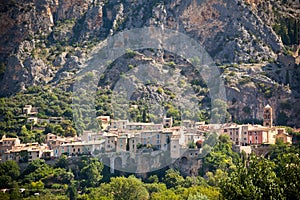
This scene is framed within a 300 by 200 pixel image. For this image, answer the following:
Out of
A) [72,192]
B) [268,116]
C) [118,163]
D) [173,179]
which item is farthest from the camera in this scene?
[268,116]

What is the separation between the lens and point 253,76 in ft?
327

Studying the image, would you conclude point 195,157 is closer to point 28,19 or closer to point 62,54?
point 62,54

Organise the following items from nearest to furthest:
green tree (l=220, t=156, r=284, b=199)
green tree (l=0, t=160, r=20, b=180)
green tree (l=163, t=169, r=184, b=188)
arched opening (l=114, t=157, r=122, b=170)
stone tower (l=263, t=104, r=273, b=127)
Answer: green tree (l=220, t=156, r=284, b=199)
green tree (l=163, t=169, r=184, b=188)
green tree (l=0, t=160, r=20, b=180)
arched opening (l=114, t=157, r=122, b=170)
stone tower (l=263, t=104, r=273, b=127)

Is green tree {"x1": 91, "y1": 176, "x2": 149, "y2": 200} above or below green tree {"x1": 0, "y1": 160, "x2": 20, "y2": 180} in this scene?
below

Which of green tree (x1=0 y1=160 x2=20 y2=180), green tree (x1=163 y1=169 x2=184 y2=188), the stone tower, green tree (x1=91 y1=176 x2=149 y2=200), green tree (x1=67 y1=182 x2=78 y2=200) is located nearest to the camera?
green tree (x1=91 y1=176 x2=149 y2=200)

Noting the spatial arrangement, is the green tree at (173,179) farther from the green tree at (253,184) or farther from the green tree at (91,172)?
the green tree at (253,184)

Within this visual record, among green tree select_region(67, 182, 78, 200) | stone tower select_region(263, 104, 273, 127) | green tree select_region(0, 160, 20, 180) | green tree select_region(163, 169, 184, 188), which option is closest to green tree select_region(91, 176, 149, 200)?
green tree select_region(67, 182, 78, 200)

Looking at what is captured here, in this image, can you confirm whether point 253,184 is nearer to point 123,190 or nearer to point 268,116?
point 123,190

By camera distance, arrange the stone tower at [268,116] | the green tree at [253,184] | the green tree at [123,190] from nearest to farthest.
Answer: the green tree at [253,184] < the green tree at [123,190] < the stone tower at [268,116]

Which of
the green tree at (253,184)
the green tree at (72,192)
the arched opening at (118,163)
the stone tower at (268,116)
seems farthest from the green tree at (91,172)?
the green tree at (253,184)

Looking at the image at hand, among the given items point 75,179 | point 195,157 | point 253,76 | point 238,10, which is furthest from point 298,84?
point 75,179

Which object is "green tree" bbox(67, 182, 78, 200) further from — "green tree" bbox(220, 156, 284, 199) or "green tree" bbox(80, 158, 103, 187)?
"green tree" bbox(220, 156, 284, 199)

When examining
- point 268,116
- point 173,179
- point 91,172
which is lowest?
point 173,179

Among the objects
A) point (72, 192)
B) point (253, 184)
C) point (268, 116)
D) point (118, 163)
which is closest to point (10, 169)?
point (72, 192)
